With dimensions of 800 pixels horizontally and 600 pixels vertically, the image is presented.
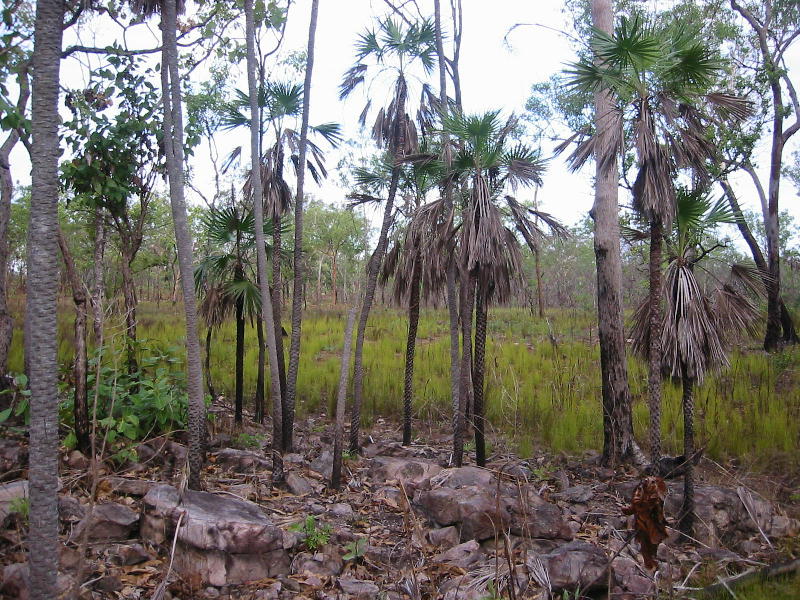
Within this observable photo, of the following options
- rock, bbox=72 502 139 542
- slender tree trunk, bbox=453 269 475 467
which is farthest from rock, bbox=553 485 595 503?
rock, bbox=72 502 139 542

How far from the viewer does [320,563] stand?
19.4ft

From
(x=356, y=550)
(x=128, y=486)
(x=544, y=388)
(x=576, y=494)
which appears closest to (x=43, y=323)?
(x=128, y=486)

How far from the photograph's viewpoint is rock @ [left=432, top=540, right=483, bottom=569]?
6086 mm

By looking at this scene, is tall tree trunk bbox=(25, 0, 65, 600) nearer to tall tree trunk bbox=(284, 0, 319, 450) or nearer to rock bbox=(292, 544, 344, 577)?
rock bbox=(292, 544, 344, 577)

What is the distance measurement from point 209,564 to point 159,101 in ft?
22.1

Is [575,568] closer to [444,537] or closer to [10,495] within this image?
[444,537]

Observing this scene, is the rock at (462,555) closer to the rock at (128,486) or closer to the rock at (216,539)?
the rock at (216,539)

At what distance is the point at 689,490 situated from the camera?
6.93m

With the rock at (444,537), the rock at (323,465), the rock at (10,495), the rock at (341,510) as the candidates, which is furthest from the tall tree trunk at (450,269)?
the rock at (10,495)

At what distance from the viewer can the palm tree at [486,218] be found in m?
8.80

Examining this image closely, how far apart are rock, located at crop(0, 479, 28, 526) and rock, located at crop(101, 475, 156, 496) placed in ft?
2.67

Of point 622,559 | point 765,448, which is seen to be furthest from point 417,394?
point 622,559

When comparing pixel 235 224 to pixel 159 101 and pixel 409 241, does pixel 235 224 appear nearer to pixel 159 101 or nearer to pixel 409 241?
Answer: pixel 159 101

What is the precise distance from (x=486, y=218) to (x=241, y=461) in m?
5.44
